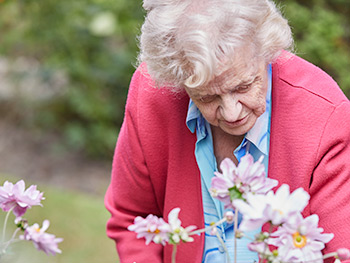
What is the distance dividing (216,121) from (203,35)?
0.32 meters

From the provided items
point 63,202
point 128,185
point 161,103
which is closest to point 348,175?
point 161,103

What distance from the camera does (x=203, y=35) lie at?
1441mm

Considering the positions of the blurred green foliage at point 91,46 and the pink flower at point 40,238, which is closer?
the pink flower at point 40,238

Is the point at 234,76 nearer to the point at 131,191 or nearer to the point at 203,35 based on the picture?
the point at 203,35

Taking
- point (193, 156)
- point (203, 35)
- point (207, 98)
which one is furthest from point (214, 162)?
point (203, 35)

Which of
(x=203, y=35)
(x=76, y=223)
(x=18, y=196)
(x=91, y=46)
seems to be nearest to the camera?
(x=18, y=196)

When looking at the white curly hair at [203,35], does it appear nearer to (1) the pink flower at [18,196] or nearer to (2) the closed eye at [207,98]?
(2) the closed eye at [207,98]

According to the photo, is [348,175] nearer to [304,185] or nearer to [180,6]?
[304,185]

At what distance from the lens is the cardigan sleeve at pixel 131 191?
1.97m

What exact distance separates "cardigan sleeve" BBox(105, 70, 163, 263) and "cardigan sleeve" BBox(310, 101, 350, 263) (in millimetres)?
625

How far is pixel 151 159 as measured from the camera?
1.97 metres

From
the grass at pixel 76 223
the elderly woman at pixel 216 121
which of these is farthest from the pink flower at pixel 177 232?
the grass at pixel 76 223

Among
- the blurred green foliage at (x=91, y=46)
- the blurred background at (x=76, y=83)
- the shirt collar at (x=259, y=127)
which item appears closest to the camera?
the shirt collar at (x=259, y=127)

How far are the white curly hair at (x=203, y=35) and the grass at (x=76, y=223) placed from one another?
2488 millimetres
